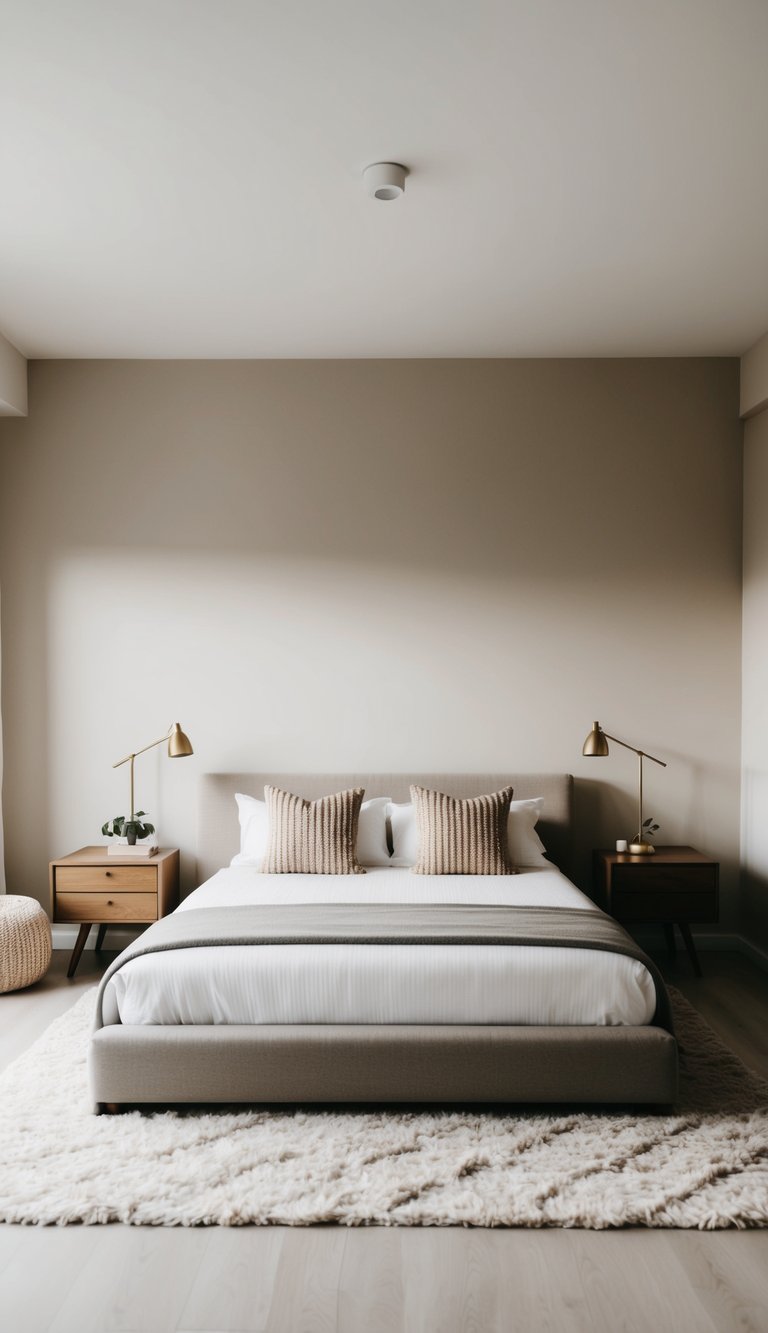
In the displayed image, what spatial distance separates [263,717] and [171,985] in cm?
196

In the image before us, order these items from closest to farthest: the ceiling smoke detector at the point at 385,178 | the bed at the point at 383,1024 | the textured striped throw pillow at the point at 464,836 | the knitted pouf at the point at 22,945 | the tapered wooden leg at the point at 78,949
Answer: the bed at the point at 383,1024, the ceiling smoke detector at the point at 385,178, the knitted pouf at the point at 22,945, the textured striped throw pillow at the point at 464,836, the tapered wooden leg at the point at 78,949

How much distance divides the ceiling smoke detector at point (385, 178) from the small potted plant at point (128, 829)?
2.84 metres

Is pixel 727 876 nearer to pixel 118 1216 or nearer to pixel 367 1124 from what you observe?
pixel 367 1124

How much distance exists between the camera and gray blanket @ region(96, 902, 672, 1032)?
3.02 metres

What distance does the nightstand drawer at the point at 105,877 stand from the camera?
4316 millimetres

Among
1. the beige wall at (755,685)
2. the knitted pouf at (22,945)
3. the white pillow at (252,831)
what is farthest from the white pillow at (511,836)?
the knitted pouf at (22,945)

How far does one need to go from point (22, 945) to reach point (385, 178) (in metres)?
3.21

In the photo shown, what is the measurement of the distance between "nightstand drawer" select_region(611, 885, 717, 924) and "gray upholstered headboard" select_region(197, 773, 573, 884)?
39 cm

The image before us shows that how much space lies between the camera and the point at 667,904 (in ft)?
14.2

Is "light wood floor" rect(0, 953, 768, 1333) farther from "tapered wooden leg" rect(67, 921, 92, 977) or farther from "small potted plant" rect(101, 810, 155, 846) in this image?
"small potted plant" rect(101, 810, 155, 846)

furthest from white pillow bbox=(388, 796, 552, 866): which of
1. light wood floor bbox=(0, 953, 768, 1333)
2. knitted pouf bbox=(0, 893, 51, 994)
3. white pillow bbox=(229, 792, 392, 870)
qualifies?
light wood floor bbox=(0, 953, 768, 1333)

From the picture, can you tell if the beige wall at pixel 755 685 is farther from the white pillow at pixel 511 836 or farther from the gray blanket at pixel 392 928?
the gray blanket at pixel 392 928

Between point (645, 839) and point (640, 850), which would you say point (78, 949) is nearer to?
point (640, 850)

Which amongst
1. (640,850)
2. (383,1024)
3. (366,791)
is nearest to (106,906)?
(366,791)
